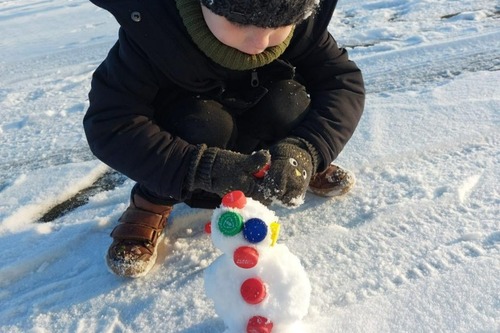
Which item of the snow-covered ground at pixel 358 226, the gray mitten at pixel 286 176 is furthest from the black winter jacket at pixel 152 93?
the snow-covered ground at pixel 358 226

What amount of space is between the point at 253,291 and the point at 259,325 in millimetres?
69

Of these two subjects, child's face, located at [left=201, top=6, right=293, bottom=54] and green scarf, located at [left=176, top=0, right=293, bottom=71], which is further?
green scarf, located at [left=176, top=0, right=293, bottom=71]

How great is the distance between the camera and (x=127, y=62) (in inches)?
49.6

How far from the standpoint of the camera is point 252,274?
3.08 feet

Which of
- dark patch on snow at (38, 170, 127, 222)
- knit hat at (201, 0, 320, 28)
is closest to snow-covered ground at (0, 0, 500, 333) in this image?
dark patch on snow at (38, 170, 127, 222)

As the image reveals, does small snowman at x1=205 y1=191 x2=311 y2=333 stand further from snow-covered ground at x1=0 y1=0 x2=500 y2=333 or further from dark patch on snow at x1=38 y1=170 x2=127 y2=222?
dark patch on snow at x1=38 y1=170 x2=127 y2=222

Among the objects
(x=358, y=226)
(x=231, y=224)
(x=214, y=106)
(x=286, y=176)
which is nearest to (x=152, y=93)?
(x=214, y=106)

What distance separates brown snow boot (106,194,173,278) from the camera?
1291mm

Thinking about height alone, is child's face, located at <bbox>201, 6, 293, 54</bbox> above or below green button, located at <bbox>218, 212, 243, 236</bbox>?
above

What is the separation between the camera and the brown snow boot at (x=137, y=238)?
129 cm

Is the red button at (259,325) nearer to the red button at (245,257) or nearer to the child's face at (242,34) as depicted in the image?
the red button at (245,257)

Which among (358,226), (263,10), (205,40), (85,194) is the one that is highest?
(263,10)

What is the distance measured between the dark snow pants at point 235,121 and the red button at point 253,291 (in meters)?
0.52

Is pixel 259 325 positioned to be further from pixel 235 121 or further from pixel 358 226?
pixel 235 121
